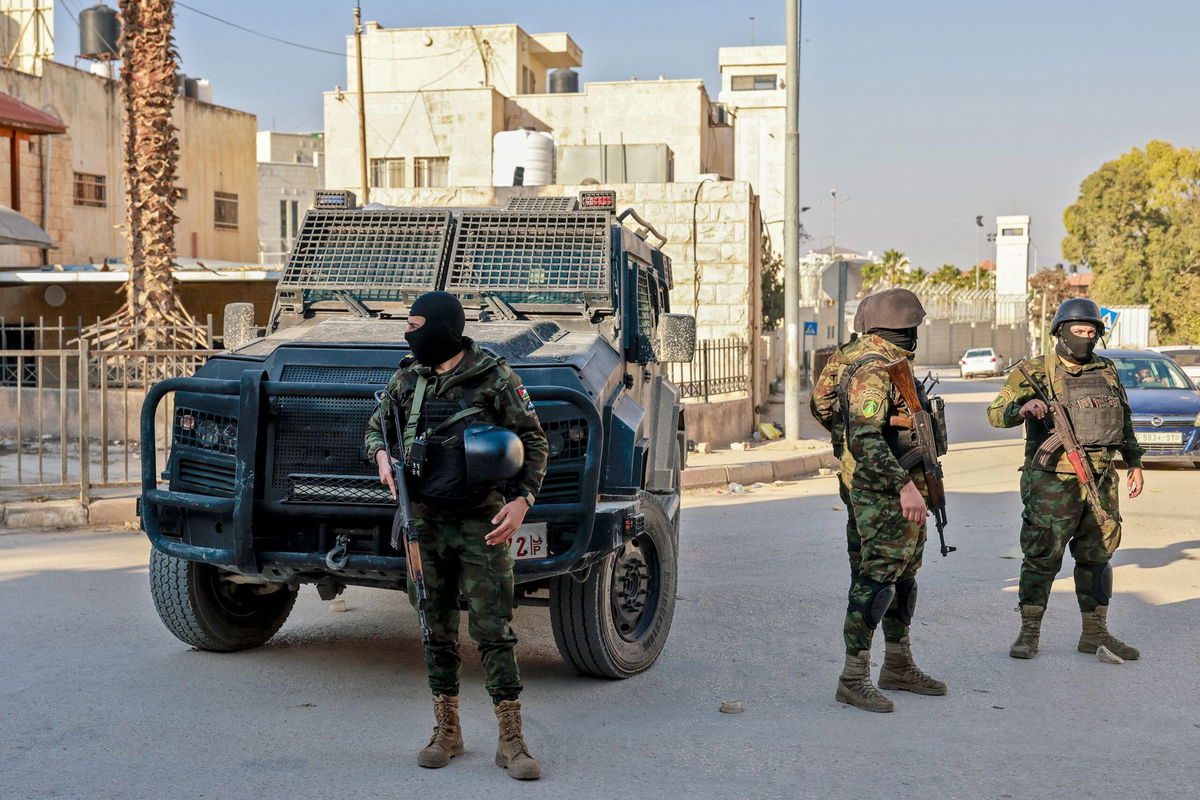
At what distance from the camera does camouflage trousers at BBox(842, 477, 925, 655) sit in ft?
17.6

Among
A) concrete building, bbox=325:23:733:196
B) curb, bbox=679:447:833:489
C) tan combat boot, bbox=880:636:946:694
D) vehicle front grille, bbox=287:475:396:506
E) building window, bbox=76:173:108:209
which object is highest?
concrete building, bbox=325:23:733:196

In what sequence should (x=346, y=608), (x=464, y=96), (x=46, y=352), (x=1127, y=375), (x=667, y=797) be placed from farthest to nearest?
(x=464, y=96), (x=1127, y=375), (x=46, y=352), (x=346, y=608), (x=667, y=797)

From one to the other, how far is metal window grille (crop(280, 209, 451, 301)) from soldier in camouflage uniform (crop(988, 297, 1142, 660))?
3132 millimetres

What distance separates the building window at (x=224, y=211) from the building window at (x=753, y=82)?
6083 cm

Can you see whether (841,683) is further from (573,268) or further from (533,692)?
(573,268)

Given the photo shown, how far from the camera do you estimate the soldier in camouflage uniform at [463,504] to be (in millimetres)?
4461

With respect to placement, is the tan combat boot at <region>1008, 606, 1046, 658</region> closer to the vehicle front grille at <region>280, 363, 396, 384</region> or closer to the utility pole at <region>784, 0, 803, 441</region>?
the vehicle front grille at <region>280, 363, 396, 384</region>

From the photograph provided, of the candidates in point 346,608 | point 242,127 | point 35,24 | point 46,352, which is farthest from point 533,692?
point 35,24

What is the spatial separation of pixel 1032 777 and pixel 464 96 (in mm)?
30488

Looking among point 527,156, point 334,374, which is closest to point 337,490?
point 334,374

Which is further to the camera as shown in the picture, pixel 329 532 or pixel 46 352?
pixel 46 352

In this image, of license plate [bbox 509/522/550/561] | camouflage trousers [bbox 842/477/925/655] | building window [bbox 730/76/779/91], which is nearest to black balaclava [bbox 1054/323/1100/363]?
camouflage trousers [bbox 842/477/925/655]

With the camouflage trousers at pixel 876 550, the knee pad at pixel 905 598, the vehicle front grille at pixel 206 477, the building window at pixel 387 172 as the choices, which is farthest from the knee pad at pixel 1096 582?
the building window at pixel 387 172

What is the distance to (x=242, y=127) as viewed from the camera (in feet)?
116
